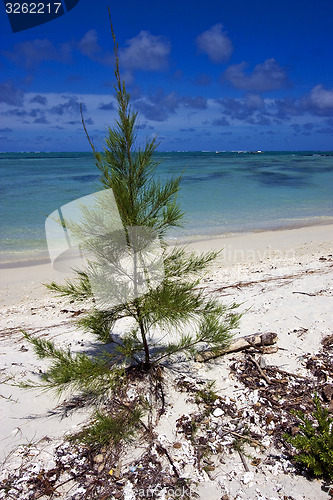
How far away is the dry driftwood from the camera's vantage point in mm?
3719

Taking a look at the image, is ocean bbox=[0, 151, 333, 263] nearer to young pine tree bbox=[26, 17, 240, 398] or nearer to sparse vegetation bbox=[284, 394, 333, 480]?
young pine tree bbox=[26, 17, 240, 398]

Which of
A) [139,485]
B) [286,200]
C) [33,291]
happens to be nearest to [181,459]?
[139,485]

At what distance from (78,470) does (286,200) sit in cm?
1883

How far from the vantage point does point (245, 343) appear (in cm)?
382

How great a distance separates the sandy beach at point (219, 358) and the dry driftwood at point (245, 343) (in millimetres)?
71

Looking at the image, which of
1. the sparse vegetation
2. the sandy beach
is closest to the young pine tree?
the sandy beach

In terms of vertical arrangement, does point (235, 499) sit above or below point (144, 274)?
below

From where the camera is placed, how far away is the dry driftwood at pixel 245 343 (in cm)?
372

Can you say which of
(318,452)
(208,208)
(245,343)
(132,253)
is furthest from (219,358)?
(208,208)

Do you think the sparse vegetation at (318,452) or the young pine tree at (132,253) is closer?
the sparse vegetation at (318,452)

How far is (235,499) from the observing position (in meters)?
2.23

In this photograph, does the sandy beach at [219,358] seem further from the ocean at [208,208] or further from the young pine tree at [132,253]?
the ocean at [208,208]

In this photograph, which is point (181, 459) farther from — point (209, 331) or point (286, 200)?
point (286, 200)

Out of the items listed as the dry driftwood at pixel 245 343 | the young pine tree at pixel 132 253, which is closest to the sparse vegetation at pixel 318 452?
the young pine tree at pixel 132 253
